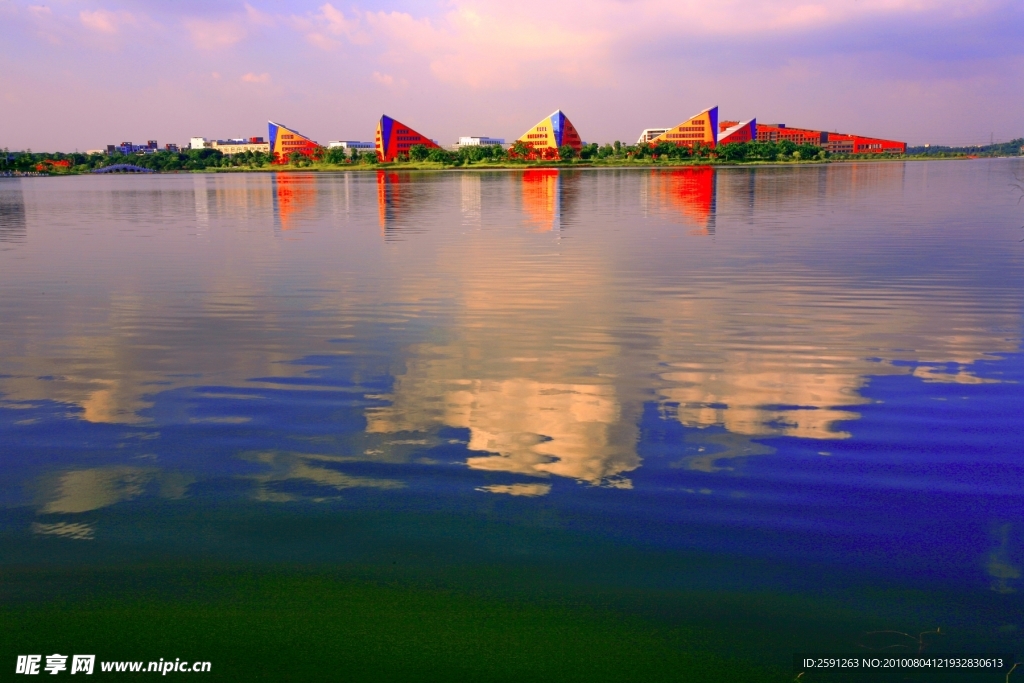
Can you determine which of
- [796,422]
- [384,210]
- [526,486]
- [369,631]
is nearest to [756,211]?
[384,210]

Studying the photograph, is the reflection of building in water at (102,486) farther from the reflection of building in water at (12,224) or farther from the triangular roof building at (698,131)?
the triangular roof building at (698,131)

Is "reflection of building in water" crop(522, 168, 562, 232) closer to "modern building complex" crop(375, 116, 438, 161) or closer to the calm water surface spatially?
the calm water surface

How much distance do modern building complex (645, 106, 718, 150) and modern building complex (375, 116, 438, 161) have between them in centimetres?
5647

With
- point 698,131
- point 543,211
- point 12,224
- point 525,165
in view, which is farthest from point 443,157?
point 12,224

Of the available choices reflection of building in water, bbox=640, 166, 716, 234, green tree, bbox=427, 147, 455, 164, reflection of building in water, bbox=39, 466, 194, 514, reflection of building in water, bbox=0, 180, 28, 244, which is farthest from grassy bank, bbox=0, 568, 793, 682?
green tree, bbox=427, 147, 455, 164

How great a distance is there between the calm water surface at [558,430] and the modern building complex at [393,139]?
6939 inches

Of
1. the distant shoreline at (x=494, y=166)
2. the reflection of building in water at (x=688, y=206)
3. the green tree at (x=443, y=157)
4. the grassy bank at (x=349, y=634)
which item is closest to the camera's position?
the grassy bank at (x=349, y=634)

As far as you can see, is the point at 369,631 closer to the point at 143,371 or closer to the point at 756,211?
the point at 143,371

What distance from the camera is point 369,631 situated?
420cm

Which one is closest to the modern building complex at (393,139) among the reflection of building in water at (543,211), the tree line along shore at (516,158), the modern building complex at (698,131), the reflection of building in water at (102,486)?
the tree line along shore at (516,158)

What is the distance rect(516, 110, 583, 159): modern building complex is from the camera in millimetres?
178125

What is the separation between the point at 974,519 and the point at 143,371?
27.6 ft

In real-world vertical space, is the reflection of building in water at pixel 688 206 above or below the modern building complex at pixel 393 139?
Answer: below

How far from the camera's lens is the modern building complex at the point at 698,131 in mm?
183875
